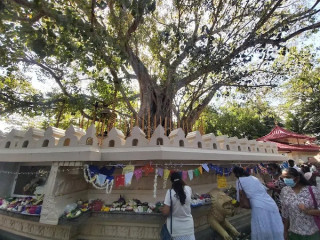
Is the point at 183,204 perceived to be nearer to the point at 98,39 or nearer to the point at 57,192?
the point at 57,192

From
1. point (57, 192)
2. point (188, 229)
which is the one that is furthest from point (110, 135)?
point (188, 229)

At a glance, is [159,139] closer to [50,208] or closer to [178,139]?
[178,139]

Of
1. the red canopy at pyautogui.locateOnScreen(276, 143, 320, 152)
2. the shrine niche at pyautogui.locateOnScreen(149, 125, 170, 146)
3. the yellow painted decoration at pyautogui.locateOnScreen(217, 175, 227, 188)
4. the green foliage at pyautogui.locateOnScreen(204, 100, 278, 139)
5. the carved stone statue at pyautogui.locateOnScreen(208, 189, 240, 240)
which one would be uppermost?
the green foliage at pyautogui.locateOnScreen(204, 100, 278, 139)

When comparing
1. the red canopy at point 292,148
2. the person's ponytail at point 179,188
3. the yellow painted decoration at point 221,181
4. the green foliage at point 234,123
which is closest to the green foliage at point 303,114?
the green foliage at point 234,123

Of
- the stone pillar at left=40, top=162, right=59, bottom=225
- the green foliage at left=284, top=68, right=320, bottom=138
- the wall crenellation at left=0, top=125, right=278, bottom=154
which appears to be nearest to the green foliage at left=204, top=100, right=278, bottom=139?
the green foliage at left=284, top=68, right=320, bottom=138

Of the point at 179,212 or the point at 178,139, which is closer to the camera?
the point at 179,212

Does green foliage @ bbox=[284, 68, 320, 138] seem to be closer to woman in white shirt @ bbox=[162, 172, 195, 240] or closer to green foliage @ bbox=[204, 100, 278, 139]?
green foliage @ bbox=[204, 100, 278, 139]

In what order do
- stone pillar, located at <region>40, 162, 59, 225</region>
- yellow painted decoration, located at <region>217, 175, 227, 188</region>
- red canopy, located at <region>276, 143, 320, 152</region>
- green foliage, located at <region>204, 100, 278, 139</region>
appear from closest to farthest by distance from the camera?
stone pillar, located at <region>40, 162, 59, 225</region> < yellow painted decoration, located at <region>217, 175, 227, 188</region> < red canopy, located at <region>276, 143, 320, 152</region> < green foliage, located at <region>204, 100, 278, 139</region>

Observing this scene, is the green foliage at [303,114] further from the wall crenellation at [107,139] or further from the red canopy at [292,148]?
the wall crenellation at [107,139]

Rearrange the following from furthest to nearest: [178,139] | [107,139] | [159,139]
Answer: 1. [107,139]
2. [178,139]
3. [159,139]

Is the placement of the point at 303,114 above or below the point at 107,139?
above

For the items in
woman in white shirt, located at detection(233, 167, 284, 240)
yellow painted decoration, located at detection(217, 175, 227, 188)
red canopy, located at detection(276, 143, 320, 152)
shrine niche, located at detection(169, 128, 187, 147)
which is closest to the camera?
woman in white shirt, located at detection(233, 167, 284, 240)

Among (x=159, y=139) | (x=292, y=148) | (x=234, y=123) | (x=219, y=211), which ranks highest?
(x=234, y=123)

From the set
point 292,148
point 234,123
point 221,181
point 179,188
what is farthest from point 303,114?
point 179,188
